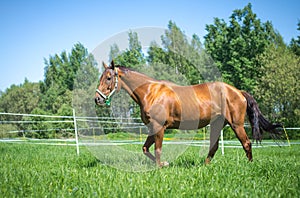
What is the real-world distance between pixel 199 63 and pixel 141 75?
250 cm

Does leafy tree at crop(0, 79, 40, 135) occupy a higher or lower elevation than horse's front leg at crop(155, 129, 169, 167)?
higher

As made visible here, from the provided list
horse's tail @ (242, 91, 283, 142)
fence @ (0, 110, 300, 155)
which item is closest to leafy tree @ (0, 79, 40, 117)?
fence @ (0, 110, 300, 155)

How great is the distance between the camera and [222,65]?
33.8 metres

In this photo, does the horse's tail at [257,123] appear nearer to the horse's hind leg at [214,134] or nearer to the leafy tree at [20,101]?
the horse's hind leg at [214,134]

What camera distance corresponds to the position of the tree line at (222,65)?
583cm

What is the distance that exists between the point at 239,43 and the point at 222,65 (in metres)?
3.08

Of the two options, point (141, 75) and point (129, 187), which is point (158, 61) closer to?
point (141, 75)

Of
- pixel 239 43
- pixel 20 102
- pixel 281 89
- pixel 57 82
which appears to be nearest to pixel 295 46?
pixel 239 43

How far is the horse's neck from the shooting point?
5.30m

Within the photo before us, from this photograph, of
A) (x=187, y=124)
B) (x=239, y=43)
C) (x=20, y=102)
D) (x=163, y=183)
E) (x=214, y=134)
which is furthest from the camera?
(x=20, y=102)

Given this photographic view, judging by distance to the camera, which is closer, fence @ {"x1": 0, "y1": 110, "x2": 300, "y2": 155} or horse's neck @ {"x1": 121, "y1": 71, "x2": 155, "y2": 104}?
horse's neck @ {"x1": 121, "y1": 71, "x2": 155, "y2": 104}

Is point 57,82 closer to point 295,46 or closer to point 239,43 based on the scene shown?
point 239,43

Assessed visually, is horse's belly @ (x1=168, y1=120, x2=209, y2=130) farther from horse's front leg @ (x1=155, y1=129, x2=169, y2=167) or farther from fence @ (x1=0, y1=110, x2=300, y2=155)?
fence @ (x1=0, y1=110, x2=300, y2=155)

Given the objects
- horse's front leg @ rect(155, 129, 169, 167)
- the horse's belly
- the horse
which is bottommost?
horse's front leg @ rect(155, 129, 169, 167)
